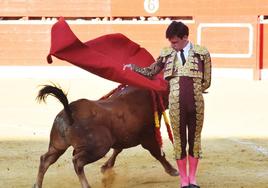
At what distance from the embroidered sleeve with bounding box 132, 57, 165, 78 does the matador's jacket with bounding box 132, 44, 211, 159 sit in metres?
0.07

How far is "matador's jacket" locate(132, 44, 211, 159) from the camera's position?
3.88 meters

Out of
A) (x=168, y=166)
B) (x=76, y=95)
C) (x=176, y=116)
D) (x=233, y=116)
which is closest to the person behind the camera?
(x=176, y=116)

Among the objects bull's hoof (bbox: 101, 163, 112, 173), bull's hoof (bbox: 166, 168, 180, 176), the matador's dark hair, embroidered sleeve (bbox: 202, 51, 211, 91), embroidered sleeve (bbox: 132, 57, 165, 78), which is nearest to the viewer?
the matador's dark hair

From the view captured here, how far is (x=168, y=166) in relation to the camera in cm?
451

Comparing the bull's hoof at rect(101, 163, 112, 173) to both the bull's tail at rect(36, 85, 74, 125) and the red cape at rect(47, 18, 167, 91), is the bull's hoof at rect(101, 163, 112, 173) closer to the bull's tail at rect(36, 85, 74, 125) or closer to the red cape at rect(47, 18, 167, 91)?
the red cape at rect(47, 18, 167, 91)

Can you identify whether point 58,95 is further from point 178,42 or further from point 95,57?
point 178,42

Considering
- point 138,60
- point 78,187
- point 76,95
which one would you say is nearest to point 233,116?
point 76,95

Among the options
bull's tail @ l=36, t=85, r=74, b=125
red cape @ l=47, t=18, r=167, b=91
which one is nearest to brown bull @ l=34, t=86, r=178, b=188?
bull's tail @ l=36, t=85, r=74, b=125

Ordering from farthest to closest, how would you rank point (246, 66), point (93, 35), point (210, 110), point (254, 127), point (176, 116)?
point (93, 35)
point (246, 66)
point (210, 110)
point (254, 127)
point (176, 116)

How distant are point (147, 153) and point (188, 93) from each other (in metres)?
1.66

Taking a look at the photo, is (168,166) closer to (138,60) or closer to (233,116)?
(138,60)

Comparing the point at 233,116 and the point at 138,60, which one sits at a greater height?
the point at 138,60

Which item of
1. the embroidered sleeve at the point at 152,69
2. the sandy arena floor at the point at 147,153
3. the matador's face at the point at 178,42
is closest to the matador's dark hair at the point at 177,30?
the matador's face at the point at 178,42

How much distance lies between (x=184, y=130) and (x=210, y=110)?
493 cm
